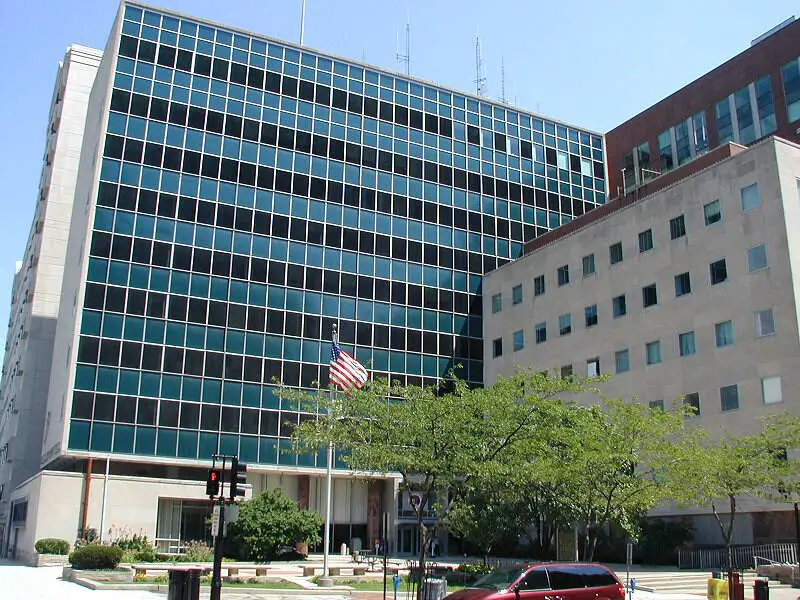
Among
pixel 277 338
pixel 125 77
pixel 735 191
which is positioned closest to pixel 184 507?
pixel 277 338

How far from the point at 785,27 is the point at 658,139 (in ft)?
48.3

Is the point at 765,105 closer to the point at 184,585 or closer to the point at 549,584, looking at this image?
the point at 549,584

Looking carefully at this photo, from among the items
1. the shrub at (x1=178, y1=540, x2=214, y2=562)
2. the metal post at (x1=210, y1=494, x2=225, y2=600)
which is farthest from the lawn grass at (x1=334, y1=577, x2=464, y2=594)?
the shrub at (x1=178, y1=540, x2=214, y2=562)

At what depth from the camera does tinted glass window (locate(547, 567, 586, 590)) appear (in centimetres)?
2122

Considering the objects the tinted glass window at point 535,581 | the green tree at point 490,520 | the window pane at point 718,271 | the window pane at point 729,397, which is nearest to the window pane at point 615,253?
the window pane at point 718,271

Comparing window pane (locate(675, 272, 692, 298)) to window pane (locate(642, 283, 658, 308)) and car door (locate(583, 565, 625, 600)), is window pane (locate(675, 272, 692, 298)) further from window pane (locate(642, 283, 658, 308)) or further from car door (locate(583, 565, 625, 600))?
car door (locate(583, 565, 625, 600))

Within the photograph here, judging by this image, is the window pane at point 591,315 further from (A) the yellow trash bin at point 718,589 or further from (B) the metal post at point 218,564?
(B) the metal post at point 218,564

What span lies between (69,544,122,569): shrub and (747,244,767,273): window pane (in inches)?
1452

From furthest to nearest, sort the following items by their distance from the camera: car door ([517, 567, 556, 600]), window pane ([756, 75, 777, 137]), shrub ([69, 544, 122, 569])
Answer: window pane ([756, 75, 777, 137])
shrub ([69, 544, 122, 569])
car door ([517, 567, 556, 600])

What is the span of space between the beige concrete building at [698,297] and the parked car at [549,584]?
25.7 m

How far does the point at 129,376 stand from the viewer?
184 ft

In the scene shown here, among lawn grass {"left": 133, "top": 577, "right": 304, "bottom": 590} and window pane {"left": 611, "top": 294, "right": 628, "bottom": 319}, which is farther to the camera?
window pane {"left": 611, "top": 294, "right": 628, "bottom": 319}

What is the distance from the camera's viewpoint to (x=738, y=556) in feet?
139

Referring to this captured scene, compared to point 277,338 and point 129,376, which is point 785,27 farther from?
point 129,376
